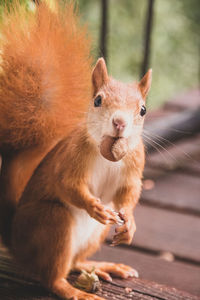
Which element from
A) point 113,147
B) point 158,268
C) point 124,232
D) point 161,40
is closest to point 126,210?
point 124,232

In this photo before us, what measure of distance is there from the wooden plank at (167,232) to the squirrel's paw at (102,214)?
24.3 inches

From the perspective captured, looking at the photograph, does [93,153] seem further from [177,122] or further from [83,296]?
[177,122]

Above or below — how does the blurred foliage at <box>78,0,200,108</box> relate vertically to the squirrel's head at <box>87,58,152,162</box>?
above

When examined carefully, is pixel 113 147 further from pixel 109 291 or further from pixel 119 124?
pixel 109 291

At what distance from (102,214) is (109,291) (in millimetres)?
255

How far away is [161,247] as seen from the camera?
131 centimetres

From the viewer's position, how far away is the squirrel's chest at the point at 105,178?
0.77 meters

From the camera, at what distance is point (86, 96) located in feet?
2.87

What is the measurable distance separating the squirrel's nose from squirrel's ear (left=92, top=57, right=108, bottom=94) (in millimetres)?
111

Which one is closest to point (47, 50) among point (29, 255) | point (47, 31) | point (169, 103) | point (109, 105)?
point (47, 31)

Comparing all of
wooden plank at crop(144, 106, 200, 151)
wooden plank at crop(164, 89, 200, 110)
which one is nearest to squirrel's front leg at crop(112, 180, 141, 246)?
wooden plank at crop(144, 106, 200, 151)

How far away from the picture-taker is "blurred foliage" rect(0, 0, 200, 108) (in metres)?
4.02

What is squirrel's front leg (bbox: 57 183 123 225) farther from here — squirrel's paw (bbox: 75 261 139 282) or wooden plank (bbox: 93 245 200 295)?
wooden plank (bbox: 93 245 200 295)

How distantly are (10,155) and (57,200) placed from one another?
0.53ft
